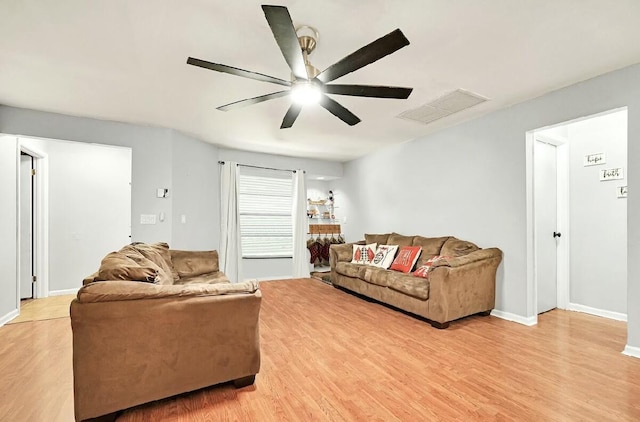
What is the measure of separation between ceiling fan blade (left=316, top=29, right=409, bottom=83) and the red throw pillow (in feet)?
9.47

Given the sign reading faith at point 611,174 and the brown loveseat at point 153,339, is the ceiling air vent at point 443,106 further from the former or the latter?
the brown loveseat at point 153,339

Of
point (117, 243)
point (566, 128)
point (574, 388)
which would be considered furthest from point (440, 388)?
point (117, 243)

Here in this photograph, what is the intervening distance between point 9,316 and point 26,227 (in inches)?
58.3

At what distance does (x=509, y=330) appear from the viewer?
123 inches

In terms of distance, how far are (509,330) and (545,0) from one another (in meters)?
2.94

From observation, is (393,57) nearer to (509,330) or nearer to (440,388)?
(440,388)

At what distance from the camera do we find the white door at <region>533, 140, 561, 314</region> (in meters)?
3.62

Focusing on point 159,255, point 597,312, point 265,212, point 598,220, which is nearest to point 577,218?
point 598,220

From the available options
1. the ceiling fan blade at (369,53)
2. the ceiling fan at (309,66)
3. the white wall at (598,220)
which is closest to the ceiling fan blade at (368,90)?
the ceiling fan at (309,66)

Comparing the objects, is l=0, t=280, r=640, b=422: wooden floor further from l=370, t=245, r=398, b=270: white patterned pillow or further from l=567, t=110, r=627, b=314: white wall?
l=370, t=245, r=398, b=270: white patterned pillow

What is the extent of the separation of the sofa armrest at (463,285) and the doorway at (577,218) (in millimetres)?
383

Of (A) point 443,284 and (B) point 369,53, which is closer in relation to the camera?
(B) point 369,53

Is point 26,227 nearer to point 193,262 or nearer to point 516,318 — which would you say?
point 193,262

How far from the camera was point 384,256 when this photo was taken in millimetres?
4520
